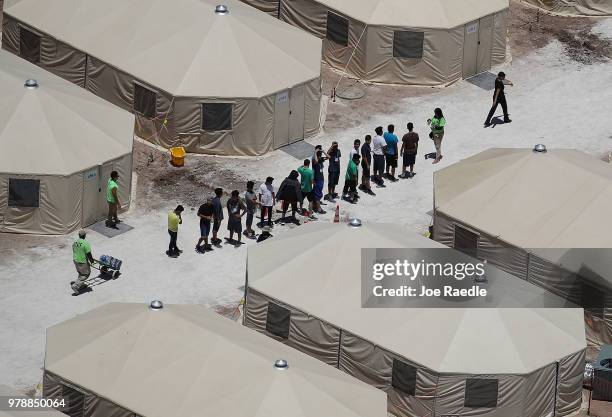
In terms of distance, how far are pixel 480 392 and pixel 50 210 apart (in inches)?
501

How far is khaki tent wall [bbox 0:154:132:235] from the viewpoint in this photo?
49.7m

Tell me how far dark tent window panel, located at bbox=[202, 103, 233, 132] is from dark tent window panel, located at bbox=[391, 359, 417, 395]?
1211 centimetres

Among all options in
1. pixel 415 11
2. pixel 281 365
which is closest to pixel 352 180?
pixel 415 11

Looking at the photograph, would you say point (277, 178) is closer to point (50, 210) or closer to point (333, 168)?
point (333, 168)

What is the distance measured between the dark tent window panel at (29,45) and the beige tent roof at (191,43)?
0.37 m

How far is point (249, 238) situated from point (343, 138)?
6364 mm

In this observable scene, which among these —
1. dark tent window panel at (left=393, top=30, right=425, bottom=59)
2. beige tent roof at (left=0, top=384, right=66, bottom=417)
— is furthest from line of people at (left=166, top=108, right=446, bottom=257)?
beige tent roof at (left=0, top=384, right=66, bottom=417)

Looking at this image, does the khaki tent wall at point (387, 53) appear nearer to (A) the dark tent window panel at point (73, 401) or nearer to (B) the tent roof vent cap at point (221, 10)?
(B) the tent roof vent cap at point (221, 10)

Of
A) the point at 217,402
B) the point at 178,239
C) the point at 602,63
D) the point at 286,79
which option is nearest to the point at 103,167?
the point at 178,239

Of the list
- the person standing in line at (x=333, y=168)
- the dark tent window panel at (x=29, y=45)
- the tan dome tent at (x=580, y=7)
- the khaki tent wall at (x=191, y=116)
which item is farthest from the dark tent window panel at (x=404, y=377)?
the tan dome tent at (x=580, y=7)

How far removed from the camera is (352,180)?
51.7 m

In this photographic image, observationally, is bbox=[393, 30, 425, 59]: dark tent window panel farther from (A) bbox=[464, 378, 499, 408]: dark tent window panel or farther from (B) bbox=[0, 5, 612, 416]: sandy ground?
(A) bbox=[464, 378, 499, 408]: dark tent window panel

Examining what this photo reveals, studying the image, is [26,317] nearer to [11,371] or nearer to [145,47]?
[11,371]

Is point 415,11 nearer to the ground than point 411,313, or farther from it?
farther from it
